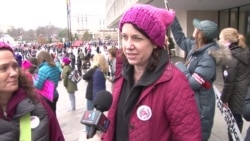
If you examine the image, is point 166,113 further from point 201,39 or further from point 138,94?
point 201,39

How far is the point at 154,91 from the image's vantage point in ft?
6.04

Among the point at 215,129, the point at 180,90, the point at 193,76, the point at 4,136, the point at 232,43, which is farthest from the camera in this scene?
the point at 215,129

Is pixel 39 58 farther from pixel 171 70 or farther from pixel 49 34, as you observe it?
pixel 49 34

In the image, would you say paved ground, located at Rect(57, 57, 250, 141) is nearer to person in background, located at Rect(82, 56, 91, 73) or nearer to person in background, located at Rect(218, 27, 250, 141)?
person in background, located at Rect(218, 27, 250, 141)

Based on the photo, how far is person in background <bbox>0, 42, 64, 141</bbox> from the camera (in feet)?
6.85

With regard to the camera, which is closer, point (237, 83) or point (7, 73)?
point (7, 73)

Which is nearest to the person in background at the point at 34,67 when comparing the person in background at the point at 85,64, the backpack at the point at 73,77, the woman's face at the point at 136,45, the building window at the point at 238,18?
the backpack at the point at 73,77

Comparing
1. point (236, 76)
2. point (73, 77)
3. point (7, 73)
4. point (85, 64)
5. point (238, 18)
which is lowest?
point (85, 64)

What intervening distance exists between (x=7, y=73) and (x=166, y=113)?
1.12 meters

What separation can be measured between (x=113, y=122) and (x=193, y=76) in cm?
163

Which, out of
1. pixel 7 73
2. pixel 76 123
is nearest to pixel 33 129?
pixel 7 73

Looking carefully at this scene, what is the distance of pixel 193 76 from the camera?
11.3ft

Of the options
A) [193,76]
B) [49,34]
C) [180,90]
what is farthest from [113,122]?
[49,34]

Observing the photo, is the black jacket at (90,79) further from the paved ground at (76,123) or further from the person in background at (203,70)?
the person in background at (203,70)
